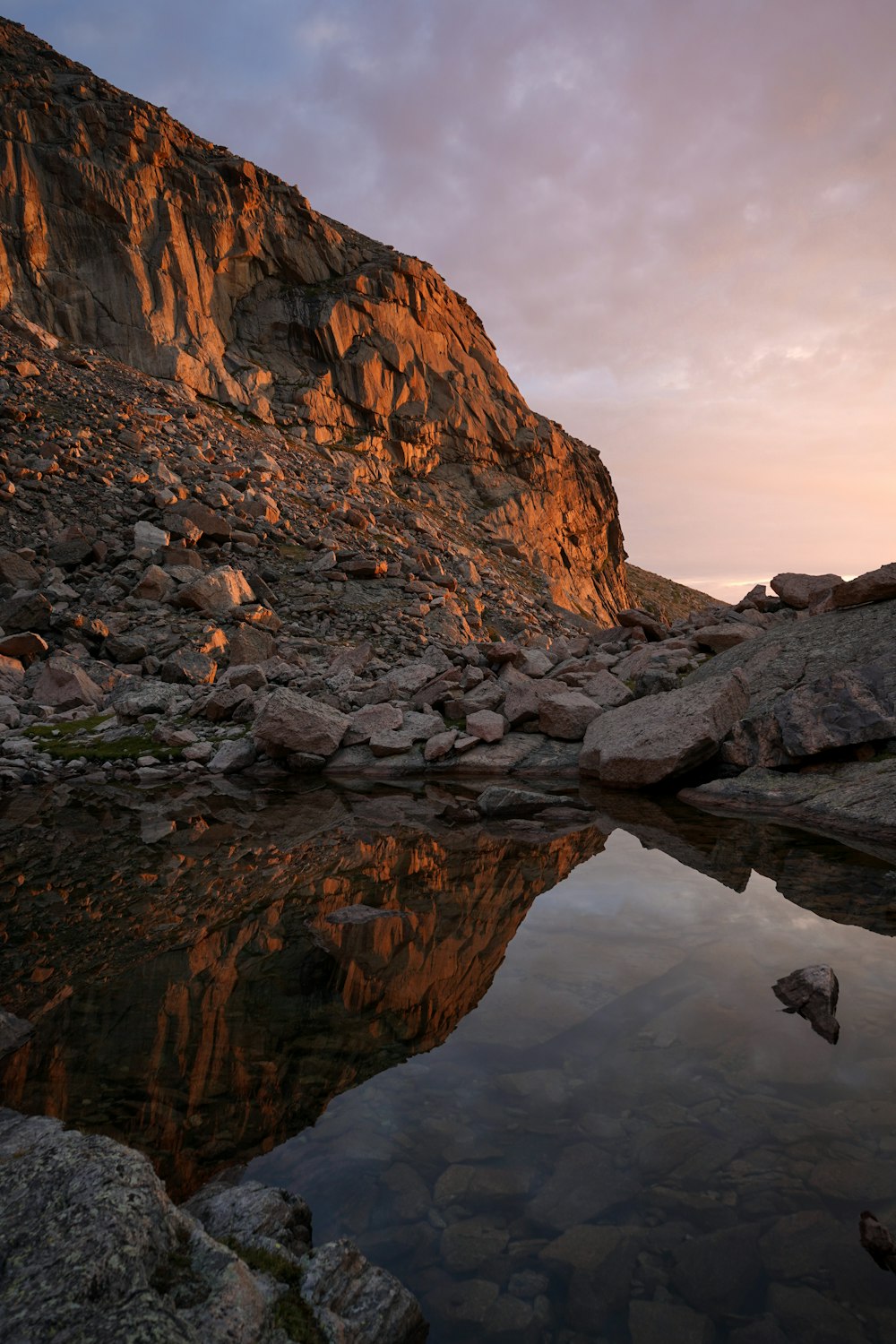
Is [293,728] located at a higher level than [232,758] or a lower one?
higher

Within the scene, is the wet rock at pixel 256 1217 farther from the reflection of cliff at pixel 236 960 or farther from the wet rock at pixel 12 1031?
the wet rock at pixel 12 1031

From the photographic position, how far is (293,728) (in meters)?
17.2

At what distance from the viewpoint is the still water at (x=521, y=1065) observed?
336 centimetres

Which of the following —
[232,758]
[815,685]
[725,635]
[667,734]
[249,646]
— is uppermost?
[725,635]

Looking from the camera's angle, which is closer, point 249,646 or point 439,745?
point 439,745

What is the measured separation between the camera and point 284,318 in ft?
204

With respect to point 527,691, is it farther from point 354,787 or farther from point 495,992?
point 495,992

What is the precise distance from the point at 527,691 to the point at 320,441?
152 ft

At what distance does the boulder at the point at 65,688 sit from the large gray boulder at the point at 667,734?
14.1m

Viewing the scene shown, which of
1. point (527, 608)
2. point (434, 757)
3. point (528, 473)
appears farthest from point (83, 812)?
point (528, 473)

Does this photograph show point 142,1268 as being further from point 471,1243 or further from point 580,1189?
point 580,1189

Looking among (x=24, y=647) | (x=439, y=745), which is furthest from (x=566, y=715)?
(x=24, y=647)

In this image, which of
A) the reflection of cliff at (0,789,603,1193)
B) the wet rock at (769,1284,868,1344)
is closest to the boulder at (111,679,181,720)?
the reflection of cliff at (0,789,603,1193)

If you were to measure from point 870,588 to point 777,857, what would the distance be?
865 cm
